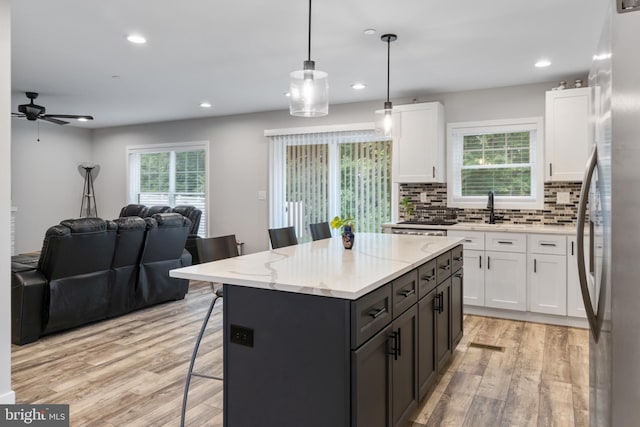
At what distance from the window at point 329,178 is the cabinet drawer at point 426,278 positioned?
10.2ft

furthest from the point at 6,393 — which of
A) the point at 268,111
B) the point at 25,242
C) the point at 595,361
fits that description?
the point at 25,242

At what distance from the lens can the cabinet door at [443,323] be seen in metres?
Answer: 2.81

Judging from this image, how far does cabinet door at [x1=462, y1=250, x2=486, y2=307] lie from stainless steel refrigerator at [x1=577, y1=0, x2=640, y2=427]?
3.30 metres

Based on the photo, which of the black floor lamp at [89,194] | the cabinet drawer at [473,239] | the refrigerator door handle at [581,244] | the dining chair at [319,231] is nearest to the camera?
the refrigerator door handle at [581,244]

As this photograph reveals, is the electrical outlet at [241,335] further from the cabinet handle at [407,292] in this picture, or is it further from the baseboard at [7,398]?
the baseboard at [7,398]

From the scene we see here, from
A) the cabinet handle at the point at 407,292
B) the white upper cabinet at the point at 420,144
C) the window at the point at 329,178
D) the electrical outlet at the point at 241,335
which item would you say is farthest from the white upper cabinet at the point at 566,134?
the electrical outlet at the point at 241,335

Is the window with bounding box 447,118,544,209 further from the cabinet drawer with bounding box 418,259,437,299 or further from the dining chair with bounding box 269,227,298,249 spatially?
the cabinet drawer with bounding box 418,259,437,299

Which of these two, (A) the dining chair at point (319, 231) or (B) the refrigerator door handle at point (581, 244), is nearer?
(B) the refrigerator door handle at point (581, 244)

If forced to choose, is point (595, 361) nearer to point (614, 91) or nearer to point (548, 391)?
point (614, 91)

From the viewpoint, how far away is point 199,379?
3.02 meters

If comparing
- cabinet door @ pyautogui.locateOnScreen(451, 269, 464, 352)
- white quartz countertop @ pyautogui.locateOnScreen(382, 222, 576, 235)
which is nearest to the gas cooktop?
white quartz countertop @ pyautogui.locateOnScreen(382, 222, 576, 235)

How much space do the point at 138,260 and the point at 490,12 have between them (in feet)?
12.7

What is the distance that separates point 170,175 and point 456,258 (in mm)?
5773

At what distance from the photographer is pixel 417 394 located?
7.88 feet
